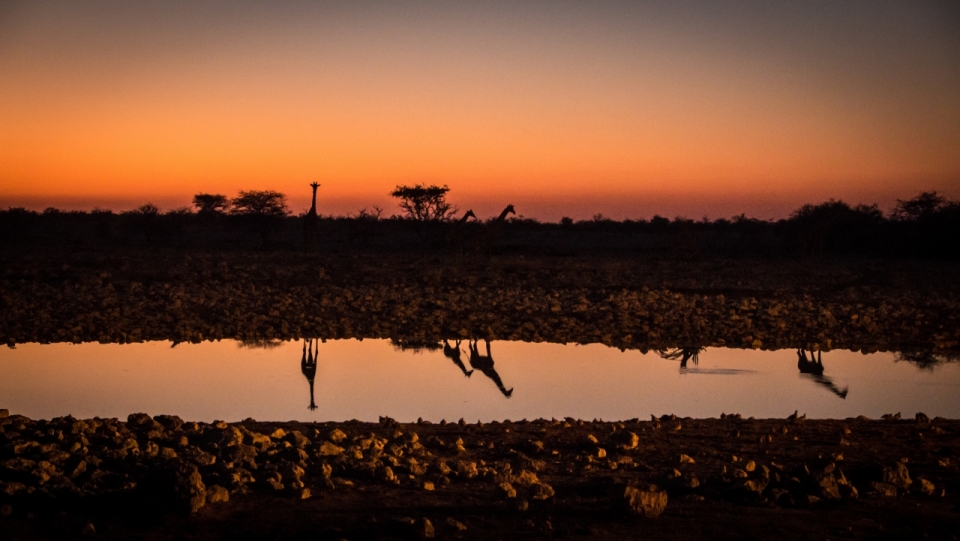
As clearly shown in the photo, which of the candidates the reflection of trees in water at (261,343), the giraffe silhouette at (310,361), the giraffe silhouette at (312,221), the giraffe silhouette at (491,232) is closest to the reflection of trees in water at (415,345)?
the giraffe silhouette at (310,361)

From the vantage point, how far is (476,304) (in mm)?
17531

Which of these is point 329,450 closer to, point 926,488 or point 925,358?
point 926,488

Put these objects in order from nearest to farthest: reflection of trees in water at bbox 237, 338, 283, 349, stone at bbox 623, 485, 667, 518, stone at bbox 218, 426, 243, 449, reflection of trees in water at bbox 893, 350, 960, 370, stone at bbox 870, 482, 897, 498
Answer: stone at bbox 623, 485, 667, 518, stone at bbox 870, 482, 897, 498, stone at bbox 218, 426, 243, 449, reflection of trees in water at bbox 893, 350, 960, 370, reflection of trees in water at bbox 237, 338, 283, 349

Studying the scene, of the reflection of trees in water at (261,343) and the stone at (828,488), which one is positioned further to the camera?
the reflection of trees in water at (261,343)

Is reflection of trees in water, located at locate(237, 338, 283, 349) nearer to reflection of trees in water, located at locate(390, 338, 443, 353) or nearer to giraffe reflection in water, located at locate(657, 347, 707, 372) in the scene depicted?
reflection of trees in water, located at locate(390, 338, 443, 353)

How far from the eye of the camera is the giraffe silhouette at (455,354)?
11.6 meters

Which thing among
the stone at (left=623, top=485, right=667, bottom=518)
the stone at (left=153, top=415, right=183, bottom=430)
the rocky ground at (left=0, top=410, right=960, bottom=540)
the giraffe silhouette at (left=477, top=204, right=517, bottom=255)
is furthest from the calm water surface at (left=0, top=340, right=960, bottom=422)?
the giraffe silhouette at (left=477, top=204, right=517, bottom=255)

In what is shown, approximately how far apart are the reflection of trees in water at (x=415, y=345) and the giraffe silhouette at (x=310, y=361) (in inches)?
47.0

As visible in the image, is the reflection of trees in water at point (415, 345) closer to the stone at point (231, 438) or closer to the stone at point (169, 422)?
the stone at point (169, 422)

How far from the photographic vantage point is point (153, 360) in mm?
→ 12031

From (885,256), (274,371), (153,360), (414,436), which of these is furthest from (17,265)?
(885,256)

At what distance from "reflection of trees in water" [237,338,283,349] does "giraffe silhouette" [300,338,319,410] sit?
0.43 meters

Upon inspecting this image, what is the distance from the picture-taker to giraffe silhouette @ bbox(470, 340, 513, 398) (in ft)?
34.4

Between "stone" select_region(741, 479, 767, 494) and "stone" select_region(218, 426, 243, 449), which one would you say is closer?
"stone" select_region(741, 479, 767, 494)
